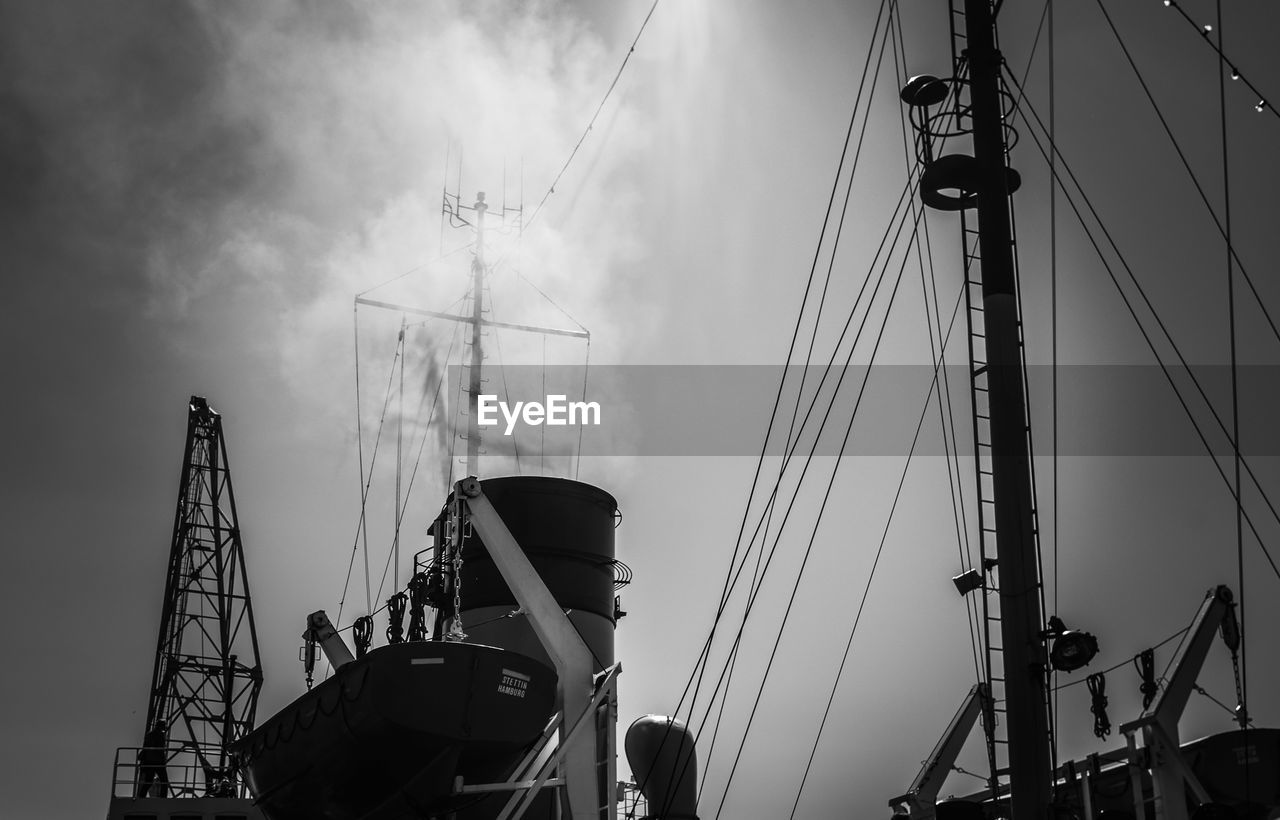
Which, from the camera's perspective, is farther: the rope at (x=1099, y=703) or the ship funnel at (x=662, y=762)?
the ship funnel at (x=662, y=762)

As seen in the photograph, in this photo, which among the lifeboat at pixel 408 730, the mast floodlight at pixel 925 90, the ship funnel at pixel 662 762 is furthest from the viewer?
the ship funnel at pixel 662 762

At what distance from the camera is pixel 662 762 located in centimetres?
1489

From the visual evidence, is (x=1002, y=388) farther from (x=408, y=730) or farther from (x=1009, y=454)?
(x=408, y=730)

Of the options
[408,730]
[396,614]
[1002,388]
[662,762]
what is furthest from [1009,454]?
[396,614]

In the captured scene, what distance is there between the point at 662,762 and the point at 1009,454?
23.4ft

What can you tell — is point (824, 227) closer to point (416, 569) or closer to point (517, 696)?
point (517, 696)

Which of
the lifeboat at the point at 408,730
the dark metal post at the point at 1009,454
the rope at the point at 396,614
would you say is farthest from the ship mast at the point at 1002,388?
the rope at the point at 396,614

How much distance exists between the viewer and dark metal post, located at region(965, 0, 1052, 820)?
888cm

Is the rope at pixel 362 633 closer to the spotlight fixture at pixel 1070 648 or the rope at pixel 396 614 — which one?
the rope at pixel 396 614

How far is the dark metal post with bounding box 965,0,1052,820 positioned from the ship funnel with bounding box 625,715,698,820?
20.7 ft

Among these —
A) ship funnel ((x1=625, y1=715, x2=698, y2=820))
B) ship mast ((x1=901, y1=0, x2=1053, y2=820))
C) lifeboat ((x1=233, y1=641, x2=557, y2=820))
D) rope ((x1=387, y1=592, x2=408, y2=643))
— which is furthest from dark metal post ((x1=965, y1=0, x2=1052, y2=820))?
rope ((x1=387, y1=592, x2=408, y2=643))

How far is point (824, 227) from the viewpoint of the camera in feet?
40.6

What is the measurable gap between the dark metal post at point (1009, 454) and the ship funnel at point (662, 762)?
6.30m

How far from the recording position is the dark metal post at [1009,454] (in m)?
8.88
